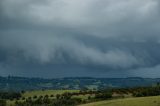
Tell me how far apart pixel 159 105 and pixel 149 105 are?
22.4 feet

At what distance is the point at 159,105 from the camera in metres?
194

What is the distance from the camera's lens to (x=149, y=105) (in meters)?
199
